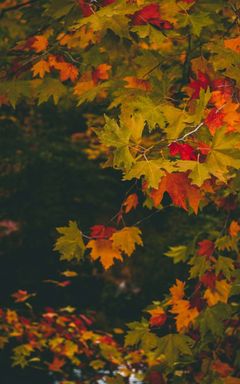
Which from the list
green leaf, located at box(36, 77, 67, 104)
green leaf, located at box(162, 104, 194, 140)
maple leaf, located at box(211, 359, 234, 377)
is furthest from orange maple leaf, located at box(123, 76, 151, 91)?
maple leaf, located at box(211, 359, 234, 377)

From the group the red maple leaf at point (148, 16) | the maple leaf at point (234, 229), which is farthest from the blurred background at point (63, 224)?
the red maple leaf at point (148, 16)

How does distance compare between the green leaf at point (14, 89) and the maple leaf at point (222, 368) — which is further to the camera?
the maple leaf at point (222, 368)

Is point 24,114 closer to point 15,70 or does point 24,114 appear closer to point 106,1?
point 15,70

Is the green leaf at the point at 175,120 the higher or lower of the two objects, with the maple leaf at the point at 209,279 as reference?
higher

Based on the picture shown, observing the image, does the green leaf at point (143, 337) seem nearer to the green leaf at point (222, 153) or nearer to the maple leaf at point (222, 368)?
the maple leaf at point (222, 368)

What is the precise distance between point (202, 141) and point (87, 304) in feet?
18.8

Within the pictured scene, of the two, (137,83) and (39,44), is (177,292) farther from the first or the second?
(39,44)

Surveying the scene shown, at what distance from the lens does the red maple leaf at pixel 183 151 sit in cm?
212

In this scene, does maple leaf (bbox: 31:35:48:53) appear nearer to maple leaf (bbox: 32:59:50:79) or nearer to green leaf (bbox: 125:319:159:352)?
maple leaf (bbox: 32:59:50:79)

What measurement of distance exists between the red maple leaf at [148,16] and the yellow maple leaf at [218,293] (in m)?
1.65

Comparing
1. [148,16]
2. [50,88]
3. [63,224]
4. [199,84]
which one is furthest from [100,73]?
[63,224]

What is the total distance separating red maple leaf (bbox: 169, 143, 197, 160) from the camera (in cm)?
212

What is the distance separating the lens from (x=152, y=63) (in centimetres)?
287

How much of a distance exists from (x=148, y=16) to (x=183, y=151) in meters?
0.81
